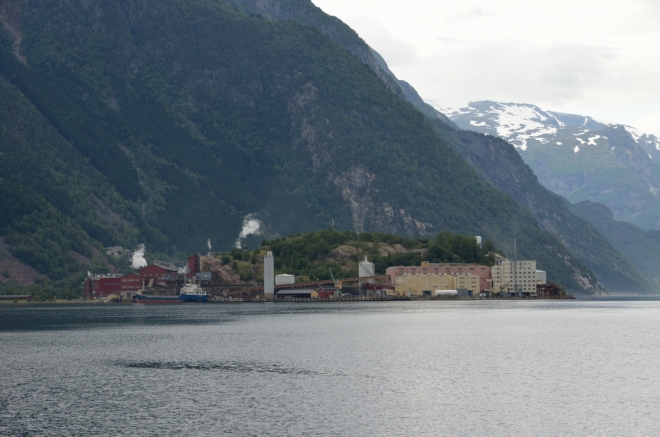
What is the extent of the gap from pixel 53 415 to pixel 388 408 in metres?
28.7

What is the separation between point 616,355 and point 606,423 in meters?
49.0

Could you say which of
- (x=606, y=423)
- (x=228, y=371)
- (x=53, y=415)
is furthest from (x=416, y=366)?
(x=53, y=415)

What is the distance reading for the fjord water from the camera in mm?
84000

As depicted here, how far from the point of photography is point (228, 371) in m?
116

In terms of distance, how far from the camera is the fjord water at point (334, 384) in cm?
8400

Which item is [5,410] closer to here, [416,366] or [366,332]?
[416,366]

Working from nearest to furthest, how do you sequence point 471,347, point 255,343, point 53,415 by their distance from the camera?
point 53,415 → point 471,347 → point 255,343

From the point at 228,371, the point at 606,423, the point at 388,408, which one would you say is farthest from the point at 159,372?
the point at 606,423

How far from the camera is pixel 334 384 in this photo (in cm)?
10469

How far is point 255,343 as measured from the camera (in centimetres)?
15288

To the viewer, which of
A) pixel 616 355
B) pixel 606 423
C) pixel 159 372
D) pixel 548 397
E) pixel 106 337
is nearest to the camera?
pixel 606 423

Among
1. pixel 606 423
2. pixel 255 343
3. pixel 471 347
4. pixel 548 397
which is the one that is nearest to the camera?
pixel 606 423

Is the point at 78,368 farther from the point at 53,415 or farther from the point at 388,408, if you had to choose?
the point at 388,408

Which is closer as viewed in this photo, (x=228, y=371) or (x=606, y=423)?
Result: (x=606, y=423)
